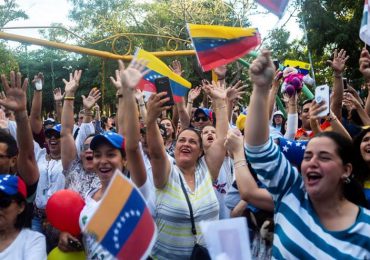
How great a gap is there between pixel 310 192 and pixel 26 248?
1641 mm

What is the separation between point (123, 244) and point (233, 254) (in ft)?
1.67

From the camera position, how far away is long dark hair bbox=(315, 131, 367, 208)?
7.76 feet

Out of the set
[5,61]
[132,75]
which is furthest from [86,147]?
[5,61]

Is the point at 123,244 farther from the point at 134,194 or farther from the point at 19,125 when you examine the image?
the point at 19,125

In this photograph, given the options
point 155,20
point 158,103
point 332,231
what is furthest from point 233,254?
point 155,20

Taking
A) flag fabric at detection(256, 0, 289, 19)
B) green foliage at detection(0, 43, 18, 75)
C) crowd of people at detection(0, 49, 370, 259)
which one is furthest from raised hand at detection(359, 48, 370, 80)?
green foliage at detection(0, 43, 18, 75)

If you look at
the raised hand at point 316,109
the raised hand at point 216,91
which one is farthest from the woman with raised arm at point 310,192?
the raised hand at point 216,91

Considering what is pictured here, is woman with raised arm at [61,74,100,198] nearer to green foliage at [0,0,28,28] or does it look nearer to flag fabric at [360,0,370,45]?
flag fabric at [360,0,370,45]

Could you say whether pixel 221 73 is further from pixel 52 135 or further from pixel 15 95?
pixel 15 95

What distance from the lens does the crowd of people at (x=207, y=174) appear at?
7.50 ft

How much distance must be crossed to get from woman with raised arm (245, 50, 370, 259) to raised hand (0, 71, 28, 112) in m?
1.65

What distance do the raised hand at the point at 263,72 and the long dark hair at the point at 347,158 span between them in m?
0.38

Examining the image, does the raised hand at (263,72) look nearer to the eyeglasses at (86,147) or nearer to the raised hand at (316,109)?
the raised hand at (316,109)

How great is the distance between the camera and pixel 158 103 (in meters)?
2.96
